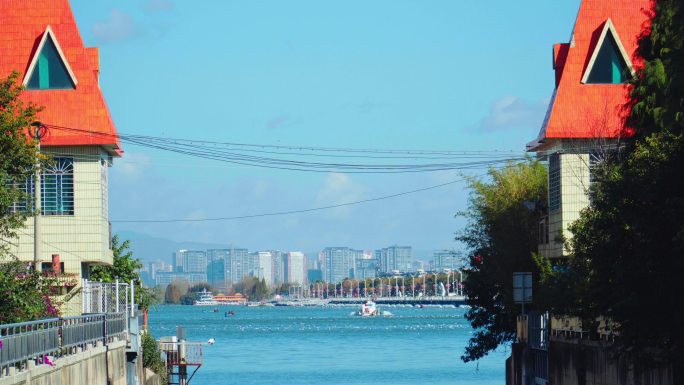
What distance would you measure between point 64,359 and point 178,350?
43.5 metres

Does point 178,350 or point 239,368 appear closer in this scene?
point 178,350

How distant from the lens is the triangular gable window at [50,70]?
1900 inches

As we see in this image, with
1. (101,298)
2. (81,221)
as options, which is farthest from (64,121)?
(101,298)

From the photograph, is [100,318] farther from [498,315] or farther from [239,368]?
[239,368]

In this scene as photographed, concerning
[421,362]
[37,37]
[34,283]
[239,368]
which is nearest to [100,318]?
[34,283]

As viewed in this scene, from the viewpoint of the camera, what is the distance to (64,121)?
47.9 metres

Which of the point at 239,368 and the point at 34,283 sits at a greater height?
the point at 34,283

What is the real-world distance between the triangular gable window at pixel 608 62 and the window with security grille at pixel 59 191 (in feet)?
59.6

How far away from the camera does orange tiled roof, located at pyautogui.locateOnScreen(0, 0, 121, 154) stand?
47.8 metres

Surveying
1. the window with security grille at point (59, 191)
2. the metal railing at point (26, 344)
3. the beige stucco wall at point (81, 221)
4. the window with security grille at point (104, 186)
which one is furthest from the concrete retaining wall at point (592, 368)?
the window with security grille at point (59, 191)

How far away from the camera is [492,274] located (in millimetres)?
57438

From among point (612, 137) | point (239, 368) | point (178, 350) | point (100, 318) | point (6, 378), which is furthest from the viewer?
point (239, 368)

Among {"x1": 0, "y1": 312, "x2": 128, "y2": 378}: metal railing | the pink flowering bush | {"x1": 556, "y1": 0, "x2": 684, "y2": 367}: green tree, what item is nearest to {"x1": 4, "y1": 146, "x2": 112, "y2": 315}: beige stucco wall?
{"x1": 0, "y1": 312, "x2": 128, "y2": 378}: metal railing

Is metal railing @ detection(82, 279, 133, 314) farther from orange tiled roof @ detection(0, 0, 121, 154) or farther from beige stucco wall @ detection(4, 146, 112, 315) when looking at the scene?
orange tiled roof @ detection(0, 0, 121, 154)
